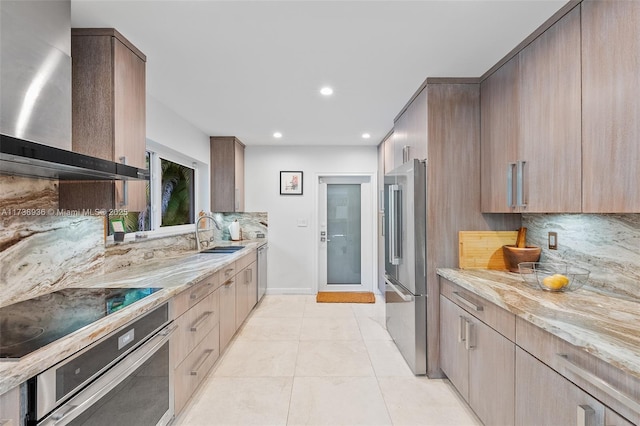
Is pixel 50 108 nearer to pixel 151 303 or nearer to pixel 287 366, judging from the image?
pixel 151 303

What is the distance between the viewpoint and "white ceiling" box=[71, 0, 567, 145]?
1.69 m

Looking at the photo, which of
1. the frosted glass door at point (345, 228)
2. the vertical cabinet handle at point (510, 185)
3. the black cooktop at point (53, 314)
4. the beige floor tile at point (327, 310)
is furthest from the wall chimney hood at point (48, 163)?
the frosted glass door at point (345, 228)

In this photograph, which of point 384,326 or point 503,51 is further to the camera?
point 384,326

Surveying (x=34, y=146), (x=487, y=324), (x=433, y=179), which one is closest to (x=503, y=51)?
(x=433, y=179)

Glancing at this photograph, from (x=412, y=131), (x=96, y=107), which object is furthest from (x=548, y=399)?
(x=96, y=107)

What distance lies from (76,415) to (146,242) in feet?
6.68

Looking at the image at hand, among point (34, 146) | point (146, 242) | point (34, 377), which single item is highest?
point (34, 146)

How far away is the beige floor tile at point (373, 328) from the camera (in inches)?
134

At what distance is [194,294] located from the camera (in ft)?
7.25

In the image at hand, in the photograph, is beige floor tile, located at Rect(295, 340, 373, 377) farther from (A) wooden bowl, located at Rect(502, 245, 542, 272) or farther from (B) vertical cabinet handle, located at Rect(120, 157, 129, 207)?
(B) vertical cabinet handle, located at Rect(120, 157, 129, 207)

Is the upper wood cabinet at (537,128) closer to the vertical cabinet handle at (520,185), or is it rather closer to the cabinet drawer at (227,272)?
the vertical cabinet handle at (520,185)

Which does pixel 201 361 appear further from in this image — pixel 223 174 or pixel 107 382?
pixel 223 174

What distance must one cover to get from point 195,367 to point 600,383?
2.23 metres

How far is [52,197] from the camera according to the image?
187 cm
